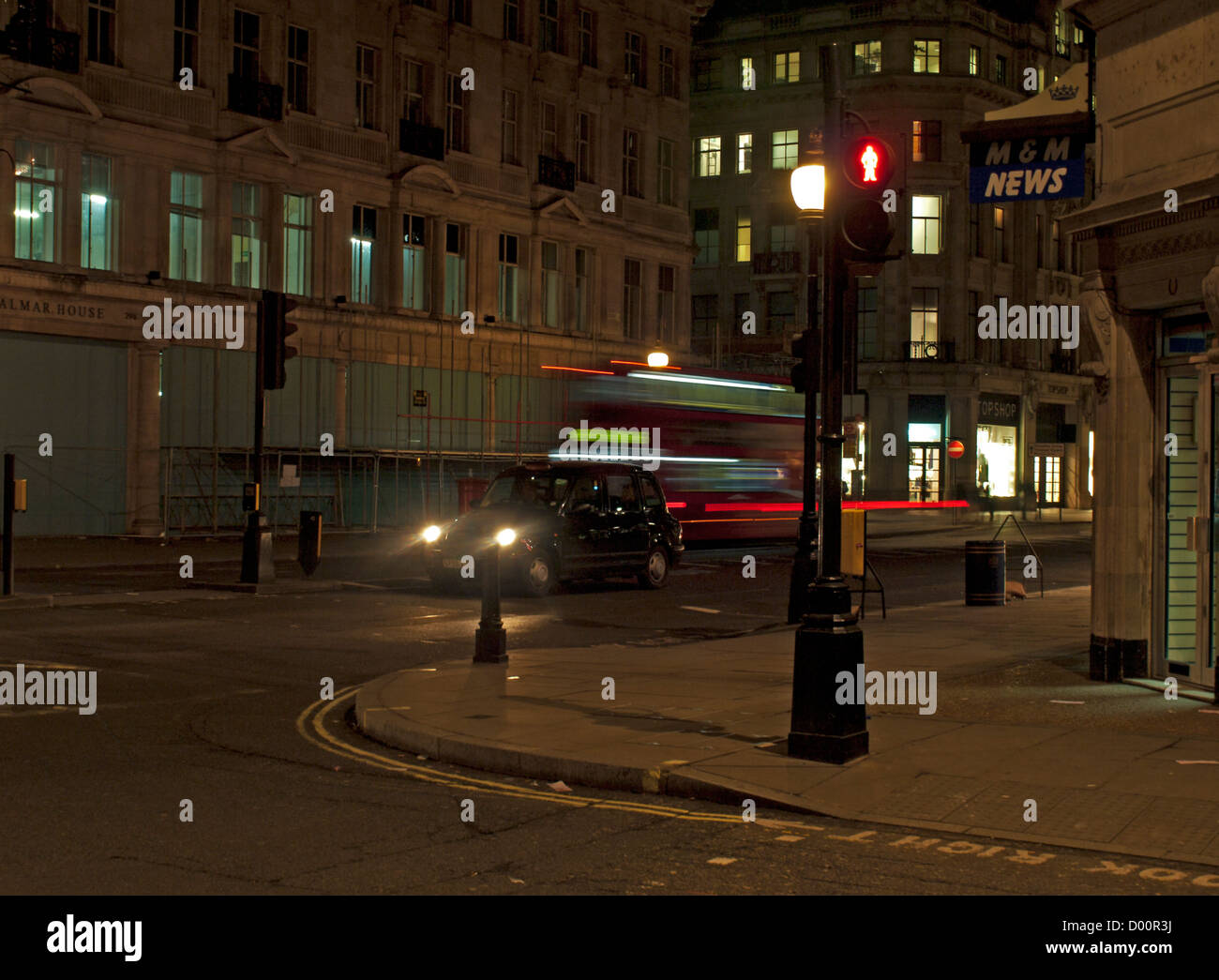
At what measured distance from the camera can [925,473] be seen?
64625mm

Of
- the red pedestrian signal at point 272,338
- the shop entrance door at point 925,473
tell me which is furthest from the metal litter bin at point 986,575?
the shop entrance door at point 925,473

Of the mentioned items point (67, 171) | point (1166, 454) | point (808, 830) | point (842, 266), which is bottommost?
point (808, 830)

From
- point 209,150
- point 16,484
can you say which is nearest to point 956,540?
point 209,150

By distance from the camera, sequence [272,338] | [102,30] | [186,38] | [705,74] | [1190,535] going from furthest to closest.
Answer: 1. [705,74]
2. [186,38]
3. [102,30]
4. [272,338]
5. [1190,535]

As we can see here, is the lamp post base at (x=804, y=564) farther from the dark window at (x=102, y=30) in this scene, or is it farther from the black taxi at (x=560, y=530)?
the dark window at (x=102, y=30)

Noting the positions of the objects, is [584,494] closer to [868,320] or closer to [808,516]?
[808,516]

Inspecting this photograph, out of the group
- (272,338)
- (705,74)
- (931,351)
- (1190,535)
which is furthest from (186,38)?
(931,351)

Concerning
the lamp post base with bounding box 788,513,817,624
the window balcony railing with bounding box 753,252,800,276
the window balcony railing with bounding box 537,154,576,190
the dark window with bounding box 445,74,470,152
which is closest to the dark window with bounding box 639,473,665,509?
the lamp post base with bounding box 788,513,817,624

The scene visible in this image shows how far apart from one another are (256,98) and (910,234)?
1389 inches

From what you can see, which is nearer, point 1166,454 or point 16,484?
point 1166,454

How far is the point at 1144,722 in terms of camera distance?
1049 centimetres

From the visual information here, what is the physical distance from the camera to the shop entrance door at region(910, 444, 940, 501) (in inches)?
2525

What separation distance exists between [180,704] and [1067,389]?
A: 66667 mm
